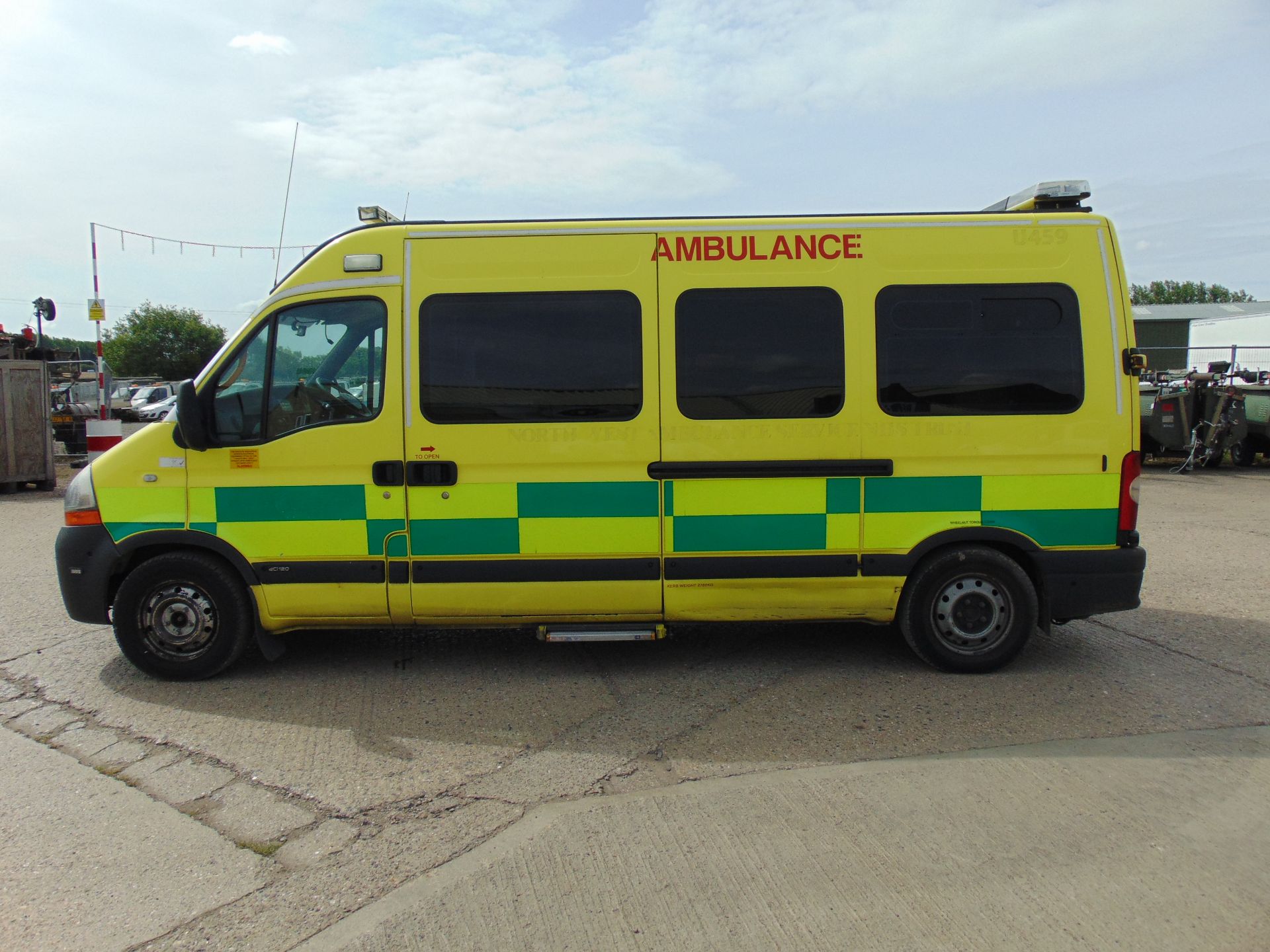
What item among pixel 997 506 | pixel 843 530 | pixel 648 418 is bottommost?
pixel 843 530

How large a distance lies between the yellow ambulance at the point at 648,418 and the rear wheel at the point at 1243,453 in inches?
486

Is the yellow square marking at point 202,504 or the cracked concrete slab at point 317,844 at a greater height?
the yellow square marking at point 202,504

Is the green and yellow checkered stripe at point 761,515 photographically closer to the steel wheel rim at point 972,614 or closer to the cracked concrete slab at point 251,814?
the steel wheel rim at point 972,614

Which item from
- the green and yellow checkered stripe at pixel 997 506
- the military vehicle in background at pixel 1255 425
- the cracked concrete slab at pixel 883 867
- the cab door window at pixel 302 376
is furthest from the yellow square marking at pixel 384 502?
the military vehicle in background at pixel 1255 425

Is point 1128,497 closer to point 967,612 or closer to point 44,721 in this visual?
point 967,612

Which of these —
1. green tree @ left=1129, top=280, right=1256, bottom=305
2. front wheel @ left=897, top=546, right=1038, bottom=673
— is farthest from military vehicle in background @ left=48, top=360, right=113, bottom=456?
green tree @ left=1129, top=280, right=1256, bottom=305

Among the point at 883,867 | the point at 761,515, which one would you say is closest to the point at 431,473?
the point at 761,515

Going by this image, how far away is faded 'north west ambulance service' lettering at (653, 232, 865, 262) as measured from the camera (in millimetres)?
4762

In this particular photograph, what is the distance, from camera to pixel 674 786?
12.0 ft

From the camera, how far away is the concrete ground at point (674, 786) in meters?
2.82

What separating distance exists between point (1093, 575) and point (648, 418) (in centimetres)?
246

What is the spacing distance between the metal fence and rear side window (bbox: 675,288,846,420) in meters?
8.61

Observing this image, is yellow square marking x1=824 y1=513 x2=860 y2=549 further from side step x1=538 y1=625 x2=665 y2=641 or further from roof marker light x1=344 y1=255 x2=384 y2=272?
roof marker light x1=344 y1=255 x2=384 y2=272

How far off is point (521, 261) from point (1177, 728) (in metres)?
3.80
